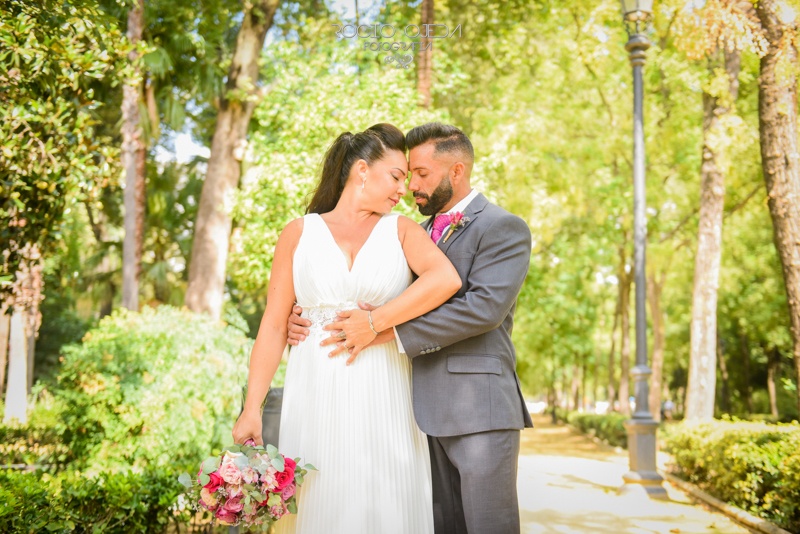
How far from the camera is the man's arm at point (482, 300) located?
3.09 m

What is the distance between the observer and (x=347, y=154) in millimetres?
3402

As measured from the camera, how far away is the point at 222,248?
48.8ft

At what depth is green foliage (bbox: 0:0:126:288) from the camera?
17.1ft

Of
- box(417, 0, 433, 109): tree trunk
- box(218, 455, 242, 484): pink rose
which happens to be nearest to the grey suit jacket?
box(218, 455, 242, 484): pink rose

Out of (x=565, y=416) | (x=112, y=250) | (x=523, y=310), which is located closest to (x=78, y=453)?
(x=112, y=250)

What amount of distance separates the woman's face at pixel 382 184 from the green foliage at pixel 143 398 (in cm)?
572

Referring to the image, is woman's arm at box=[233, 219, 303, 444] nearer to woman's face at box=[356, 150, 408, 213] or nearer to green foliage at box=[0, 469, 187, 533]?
woman's face at box=[356, 150, 408, 213]

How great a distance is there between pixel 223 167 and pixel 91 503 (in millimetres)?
11089

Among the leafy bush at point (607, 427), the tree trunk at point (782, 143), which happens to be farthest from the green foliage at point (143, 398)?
the leafy bush at point (607, 427)

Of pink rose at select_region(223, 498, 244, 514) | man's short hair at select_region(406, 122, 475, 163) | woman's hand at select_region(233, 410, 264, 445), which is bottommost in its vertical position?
pink rose at select_region(223, 498, 244, 514)

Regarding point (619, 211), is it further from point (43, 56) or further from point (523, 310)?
point (43, 56)

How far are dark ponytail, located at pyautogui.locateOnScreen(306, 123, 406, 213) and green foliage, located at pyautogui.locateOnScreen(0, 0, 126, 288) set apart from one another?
110 inches

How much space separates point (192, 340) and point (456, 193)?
656cm

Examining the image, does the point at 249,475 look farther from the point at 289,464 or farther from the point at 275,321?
the point at 275,321
